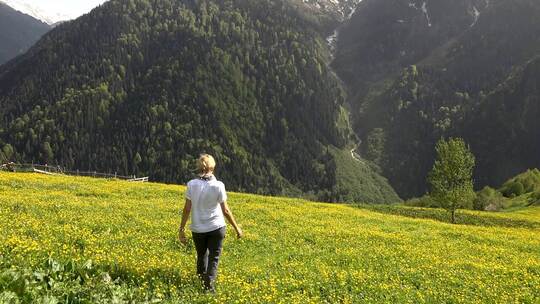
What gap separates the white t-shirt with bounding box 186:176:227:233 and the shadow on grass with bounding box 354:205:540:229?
5735 centimetres

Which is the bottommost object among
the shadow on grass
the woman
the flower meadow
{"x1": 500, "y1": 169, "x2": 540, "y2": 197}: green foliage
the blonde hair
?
the flower meadow

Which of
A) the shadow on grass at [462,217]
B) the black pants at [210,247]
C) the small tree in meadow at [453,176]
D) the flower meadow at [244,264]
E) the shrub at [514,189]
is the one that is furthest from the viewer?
the shrub at [514,189]

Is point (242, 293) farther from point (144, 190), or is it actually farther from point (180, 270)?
point (144, 190)

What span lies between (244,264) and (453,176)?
176ft

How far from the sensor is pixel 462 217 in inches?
2734

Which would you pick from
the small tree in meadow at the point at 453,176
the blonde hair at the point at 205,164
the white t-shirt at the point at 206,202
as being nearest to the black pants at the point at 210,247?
the white t-shirt at the point at 206,202

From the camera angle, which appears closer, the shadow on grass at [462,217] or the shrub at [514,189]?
the shadow on grass at [462,217]

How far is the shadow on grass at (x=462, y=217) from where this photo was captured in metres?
62.8

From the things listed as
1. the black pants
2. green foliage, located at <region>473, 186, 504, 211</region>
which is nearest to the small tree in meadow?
the black pants

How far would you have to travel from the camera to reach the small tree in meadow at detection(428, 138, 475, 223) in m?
63.1

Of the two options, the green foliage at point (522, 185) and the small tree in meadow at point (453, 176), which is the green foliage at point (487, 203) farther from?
the small tree in meadow at point (453, 176)

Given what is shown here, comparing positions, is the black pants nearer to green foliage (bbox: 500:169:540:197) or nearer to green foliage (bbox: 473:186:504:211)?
green foliage (bbox: 473:186:504:211)

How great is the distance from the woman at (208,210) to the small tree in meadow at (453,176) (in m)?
55.7

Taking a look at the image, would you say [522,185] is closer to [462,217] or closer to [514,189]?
[514,189]
